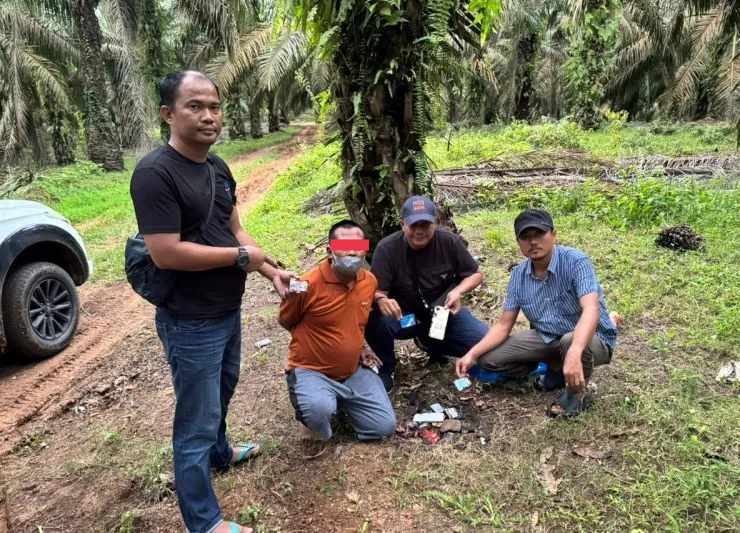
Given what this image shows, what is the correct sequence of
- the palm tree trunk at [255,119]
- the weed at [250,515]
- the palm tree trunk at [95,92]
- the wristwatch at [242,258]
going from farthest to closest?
the palm tree trunk at [255,119] → the palm tree trunk at [95,92] → the weed at [250,515] → the wristwatch at [242,258]

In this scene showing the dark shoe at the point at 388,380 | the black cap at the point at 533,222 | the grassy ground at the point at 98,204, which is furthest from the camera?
the grassy ground at the point at 98,204

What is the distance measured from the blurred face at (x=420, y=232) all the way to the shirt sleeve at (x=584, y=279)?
0.96 metres

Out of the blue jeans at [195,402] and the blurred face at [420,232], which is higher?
the blurred face at [420,232]

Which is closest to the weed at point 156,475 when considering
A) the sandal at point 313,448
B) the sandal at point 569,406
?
the sandal at point 313,448

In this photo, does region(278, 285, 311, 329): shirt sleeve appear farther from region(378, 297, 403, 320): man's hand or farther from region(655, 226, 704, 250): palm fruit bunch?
region(655, 226, 704, 250): palm fruit bunch

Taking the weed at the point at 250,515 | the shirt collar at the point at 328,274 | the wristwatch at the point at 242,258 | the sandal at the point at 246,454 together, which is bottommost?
the weed at the point at 250,515

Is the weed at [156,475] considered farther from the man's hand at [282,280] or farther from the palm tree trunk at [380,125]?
the palm tree trunk at [380,125]

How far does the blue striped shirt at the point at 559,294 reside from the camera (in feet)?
10.6

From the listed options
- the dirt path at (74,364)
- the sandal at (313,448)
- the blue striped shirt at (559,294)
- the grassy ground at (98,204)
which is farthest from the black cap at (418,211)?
the grassy ground at (98,204)

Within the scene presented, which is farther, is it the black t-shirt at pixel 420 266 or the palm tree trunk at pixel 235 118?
the palm tree trunk at pixel 235 118

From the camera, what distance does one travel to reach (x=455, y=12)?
4062 mm

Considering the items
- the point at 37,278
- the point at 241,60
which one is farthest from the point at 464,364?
the point at 241,60

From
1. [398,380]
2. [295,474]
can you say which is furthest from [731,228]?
[295,474]

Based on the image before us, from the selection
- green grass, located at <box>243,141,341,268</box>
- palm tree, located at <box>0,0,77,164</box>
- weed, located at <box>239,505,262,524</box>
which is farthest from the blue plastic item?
palm tree, located at <box>0,0,77,164</box>
